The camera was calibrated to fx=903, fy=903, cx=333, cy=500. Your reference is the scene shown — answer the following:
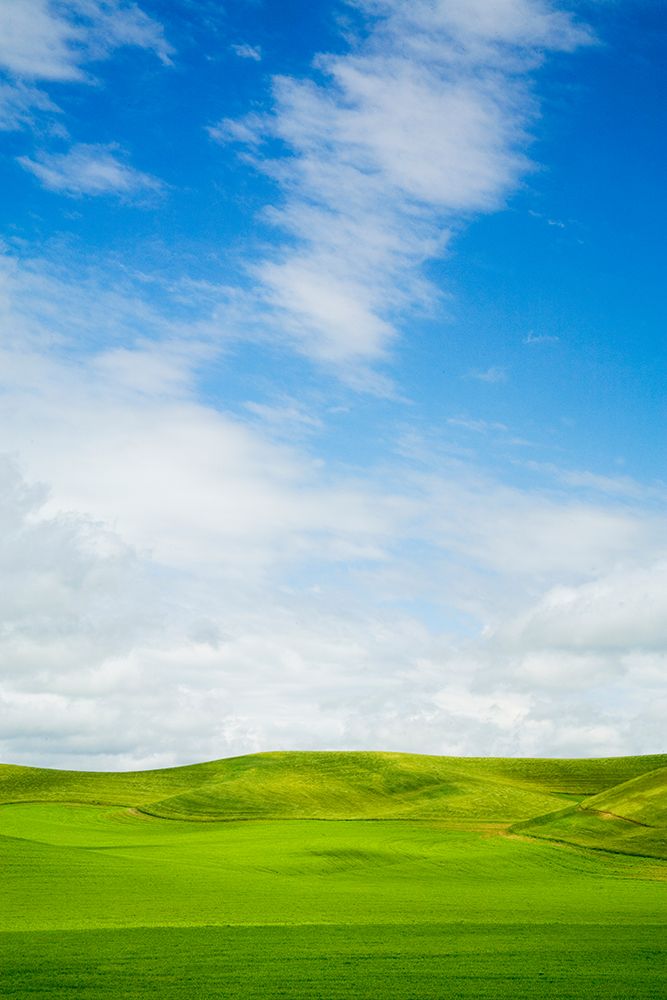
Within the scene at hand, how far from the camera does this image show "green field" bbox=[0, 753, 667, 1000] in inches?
960

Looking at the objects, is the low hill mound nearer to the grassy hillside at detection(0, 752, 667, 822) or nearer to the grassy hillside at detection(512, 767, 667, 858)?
the grassy hillside at detection(0, 752, 667, 822)

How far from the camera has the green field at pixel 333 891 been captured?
2438 centimetres

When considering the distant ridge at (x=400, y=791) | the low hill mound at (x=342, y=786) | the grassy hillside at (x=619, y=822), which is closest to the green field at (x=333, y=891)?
the grassy hillside at (x=619, y=822)

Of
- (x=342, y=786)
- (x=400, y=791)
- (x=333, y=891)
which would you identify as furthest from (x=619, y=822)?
(x=342, y=786)

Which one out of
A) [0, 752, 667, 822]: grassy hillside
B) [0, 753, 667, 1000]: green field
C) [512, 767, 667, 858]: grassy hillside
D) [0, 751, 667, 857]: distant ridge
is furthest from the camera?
[0, 752, 667, 822]: grassy hillside

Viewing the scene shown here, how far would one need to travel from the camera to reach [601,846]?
68.4 m

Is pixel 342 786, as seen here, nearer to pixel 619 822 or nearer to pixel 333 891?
pixel 619 822

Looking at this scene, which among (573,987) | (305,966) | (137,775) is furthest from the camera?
(137,775)

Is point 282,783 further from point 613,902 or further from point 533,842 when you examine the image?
point 613,902

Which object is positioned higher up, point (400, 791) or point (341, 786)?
point (341, 786)

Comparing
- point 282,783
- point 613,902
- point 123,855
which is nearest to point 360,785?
point 282,783

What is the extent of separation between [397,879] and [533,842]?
2312cm

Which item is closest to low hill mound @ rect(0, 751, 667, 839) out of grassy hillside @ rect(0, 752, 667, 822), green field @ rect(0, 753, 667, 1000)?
grassy hillside @ rect(0, 752, 667, 822)

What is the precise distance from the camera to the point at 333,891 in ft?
149
